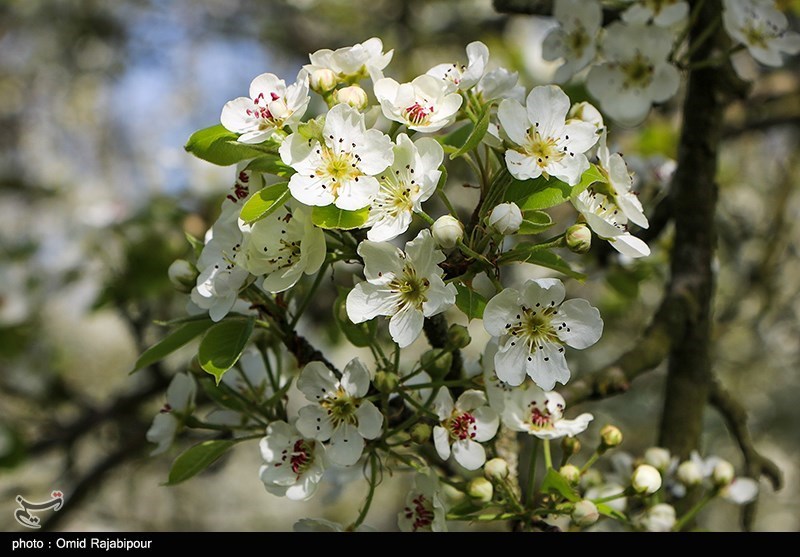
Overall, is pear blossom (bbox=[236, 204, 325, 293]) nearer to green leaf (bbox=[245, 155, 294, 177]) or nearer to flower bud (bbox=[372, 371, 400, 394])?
green leaf (bbox=[245, 155, 294, 177])

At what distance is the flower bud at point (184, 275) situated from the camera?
4.01 ft

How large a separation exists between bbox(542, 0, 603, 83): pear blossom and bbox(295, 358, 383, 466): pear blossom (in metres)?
0.80

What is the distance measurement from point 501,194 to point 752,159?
402cm

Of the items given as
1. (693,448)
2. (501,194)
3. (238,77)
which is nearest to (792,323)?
(693,448)

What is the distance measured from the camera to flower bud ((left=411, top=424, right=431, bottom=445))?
1.13 metres

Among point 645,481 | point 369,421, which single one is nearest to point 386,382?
point 369,421

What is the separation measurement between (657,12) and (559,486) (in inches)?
36.3

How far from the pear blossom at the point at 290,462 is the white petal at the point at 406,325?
9.5 inches

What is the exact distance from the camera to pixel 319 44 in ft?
15.0

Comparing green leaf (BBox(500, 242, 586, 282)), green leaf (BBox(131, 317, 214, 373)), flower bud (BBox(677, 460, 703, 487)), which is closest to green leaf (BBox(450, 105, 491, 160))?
green leaf (BBox(500, 242, 586, 282))

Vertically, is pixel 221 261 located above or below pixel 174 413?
above

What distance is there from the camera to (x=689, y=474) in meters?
1.48

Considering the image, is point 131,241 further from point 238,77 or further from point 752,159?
point 238,77

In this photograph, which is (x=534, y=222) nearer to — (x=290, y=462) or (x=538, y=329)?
(x=538, y=329)
